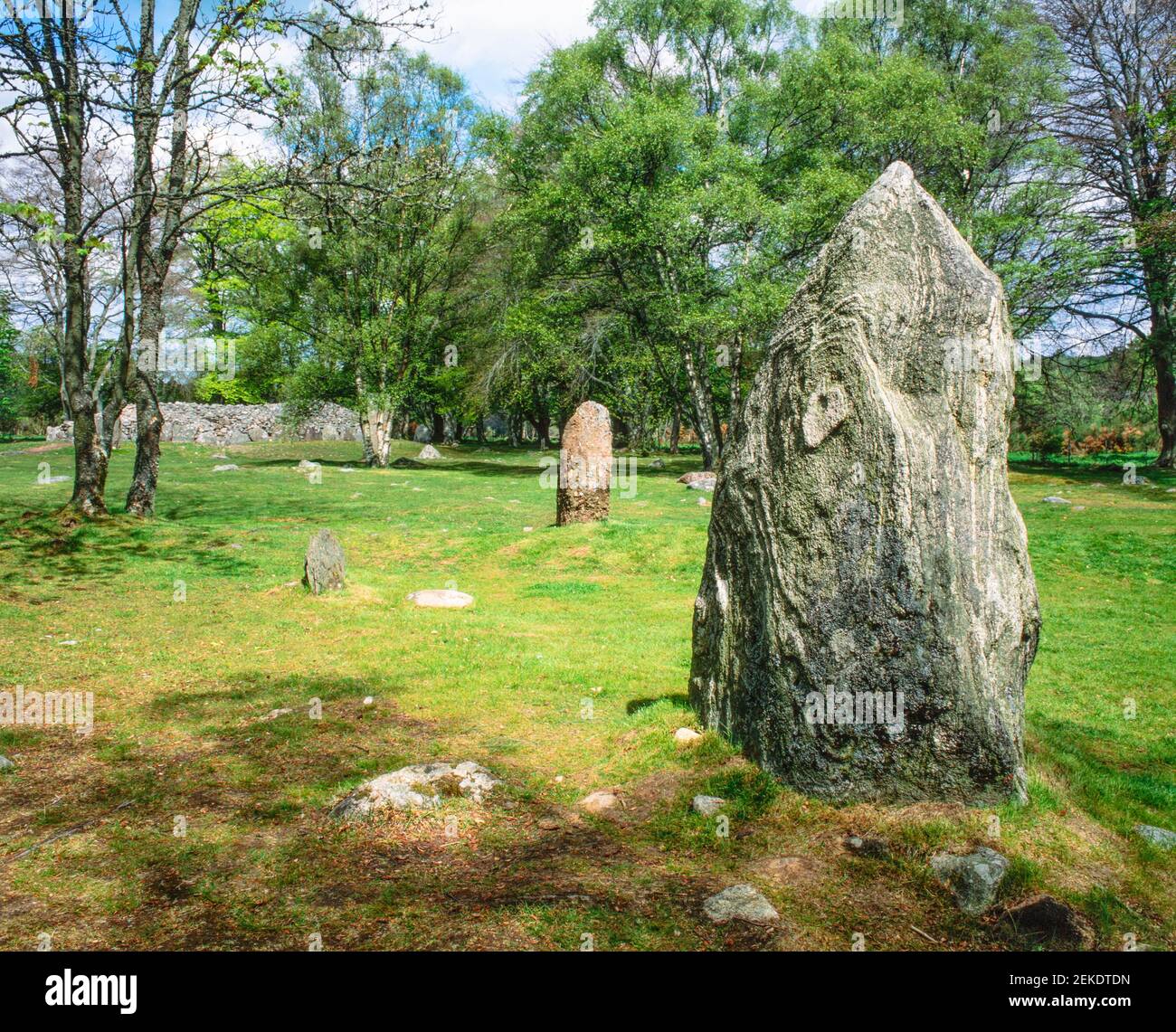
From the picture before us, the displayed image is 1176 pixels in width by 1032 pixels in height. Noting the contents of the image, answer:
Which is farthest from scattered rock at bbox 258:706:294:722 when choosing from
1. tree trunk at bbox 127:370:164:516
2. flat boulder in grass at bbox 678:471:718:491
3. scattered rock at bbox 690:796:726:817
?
flat boulder in grass at bbox 678:471:718:491

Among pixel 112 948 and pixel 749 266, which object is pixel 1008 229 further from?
pixel 112 948

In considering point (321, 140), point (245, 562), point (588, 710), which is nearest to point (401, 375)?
point (321, 140)

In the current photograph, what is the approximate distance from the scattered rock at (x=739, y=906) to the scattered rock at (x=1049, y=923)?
3.85 ft

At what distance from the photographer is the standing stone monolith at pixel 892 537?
4.90 metres

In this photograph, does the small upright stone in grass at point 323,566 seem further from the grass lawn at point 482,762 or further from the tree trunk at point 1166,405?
the tree trunk at point 1166,405

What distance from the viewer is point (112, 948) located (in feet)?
12.7

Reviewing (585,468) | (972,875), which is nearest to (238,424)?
(585,468)

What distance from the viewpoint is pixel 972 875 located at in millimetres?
4340

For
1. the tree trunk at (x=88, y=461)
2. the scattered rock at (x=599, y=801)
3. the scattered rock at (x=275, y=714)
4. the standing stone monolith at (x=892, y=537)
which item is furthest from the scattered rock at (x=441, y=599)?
the tree trunk at (x=88, y=461)

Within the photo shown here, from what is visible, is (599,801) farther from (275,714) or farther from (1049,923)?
(275,714)

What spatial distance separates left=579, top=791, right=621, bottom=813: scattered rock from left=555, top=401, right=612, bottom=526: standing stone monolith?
12.8 meters

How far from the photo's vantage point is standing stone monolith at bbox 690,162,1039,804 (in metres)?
4.90

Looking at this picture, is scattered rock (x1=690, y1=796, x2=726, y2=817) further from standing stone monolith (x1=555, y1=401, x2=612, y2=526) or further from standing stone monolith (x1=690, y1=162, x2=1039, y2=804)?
standing stone monolith (x1=555, y1=401, x2=612, y2=526)
